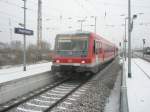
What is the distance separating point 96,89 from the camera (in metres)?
11.8

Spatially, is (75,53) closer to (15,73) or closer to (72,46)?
(72,46)

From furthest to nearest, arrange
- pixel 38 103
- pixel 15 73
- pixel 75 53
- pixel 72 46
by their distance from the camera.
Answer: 1. pixel 15 73
2. pixel 72 46
3. pixel 75 53
4. pixel 38 103

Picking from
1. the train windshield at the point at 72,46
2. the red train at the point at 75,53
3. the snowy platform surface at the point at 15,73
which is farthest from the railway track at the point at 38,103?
the train windshield at the point at 72,46

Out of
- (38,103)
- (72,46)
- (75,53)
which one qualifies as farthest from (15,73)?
(38,103)

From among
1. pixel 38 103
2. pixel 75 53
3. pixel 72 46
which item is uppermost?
pixel 72 46

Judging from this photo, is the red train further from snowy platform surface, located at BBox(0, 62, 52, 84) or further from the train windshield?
snowy platform surface, located at BBox(0, 62, 52, 84)

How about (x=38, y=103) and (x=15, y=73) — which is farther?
(x=15, y=73)

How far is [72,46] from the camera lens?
13.9 m

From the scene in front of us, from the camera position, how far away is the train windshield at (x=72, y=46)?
45.0 feet

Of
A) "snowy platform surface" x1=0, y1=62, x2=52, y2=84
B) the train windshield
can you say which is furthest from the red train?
"snowy platform surface" x1=0, y1=62, x2=52, y2=84

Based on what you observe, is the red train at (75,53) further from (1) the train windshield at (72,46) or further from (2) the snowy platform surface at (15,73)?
(2) the snowy platform surface at (15,73)

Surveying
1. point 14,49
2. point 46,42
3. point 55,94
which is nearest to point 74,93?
point 55,94

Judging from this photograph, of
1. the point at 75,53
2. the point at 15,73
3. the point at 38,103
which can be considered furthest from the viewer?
the point at 15,73

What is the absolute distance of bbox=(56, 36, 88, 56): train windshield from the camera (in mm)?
13703
